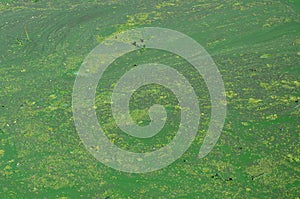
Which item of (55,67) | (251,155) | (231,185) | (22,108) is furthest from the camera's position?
(55,67)

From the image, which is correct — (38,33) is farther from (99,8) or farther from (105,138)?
(105,138)

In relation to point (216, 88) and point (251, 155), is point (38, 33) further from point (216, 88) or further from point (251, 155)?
point (251, 155)

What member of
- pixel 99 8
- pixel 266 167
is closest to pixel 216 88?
pixel 266 167

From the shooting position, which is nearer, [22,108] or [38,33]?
[22,108]

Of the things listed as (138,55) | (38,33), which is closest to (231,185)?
(138,55)

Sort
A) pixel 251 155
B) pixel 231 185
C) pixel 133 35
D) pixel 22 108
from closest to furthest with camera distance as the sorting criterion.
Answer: pixel 231 185 → pixel 251 155 → pixel 22 108 → pixel 133 35

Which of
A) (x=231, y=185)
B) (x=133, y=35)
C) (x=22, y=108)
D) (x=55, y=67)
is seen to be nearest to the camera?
(x=231, y=185)

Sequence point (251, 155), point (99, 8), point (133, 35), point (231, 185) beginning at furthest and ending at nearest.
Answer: point (99, 8) → point (133, 35) → point (251, 155) → point (231, 185)
